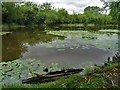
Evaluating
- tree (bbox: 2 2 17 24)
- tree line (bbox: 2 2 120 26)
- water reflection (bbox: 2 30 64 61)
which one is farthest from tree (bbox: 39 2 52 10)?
water reflection (bbox: 2 30 64 61)

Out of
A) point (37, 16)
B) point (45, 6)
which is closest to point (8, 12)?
point (37, 16)

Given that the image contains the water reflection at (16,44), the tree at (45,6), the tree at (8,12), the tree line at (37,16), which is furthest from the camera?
the tree at (45,6)

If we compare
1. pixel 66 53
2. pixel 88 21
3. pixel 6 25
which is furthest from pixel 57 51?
pixel 88 21

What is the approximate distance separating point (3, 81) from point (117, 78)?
478 cm

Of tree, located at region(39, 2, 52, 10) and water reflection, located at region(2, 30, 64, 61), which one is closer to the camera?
water reflection, located at region(2, 30, 64, 61)

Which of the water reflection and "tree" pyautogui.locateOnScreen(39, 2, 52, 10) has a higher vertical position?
"tree" pyautogui.locateOnScreen(39, 2, 52, 10)

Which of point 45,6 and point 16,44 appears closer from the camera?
point 16,44

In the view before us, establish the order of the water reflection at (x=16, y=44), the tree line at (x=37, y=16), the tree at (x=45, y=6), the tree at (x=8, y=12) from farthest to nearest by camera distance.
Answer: the tree at (x=45, y=6) < the tree line at (x=37, y=16) < the tree at (x=8, y=12) < the water reflection at (x=16, y=44)

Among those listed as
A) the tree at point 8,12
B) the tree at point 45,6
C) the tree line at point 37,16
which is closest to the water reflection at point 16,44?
the tree line at point 37,16

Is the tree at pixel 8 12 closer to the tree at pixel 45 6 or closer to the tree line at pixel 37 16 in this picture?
the tree line at pixel 37 16

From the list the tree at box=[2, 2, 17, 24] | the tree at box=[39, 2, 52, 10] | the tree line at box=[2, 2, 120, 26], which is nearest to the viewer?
the tree at box=[2, 2, 17, 24]

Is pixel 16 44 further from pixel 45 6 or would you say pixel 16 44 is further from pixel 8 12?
pixel 45 6

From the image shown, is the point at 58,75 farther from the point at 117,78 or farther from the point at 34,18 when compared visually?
the point at 34,18

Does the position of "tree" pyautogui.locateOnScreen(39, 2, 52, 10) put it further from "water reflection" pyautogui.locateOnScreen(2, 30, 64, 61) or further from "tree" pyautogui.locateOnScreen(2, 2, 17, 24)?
"water reflection" pyautogui.locateOnScreen(2, 30, 64, 61)
